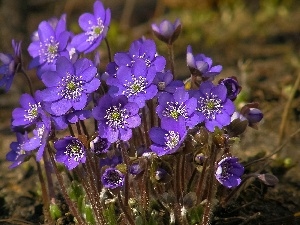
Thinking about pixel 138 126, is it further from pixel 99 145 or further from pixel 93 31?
pixel 93 31

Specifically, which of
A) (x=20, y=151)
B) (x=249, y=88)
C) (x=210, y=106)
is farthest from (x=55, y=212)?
(x=249, y=88)

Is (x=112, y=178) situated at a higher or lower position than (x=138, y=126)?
lower

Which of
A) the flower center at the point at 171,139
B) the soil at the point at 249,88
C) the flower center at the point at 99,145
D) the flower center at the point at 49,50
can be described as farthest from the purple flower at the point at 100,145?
the soil at the point at 249,88

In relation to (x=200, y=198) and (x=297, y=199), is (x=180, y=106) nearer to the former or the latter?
(x=200, y=198)

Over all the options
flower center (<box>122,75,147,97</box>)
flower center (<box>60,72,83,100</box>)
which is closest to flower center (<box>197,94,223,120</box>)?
flower center (<box>122,75,147,97</box>)

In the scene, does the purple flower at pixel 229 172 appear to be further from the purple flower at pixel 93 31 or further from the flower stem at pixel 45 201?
the flower stem at pixel 45 201

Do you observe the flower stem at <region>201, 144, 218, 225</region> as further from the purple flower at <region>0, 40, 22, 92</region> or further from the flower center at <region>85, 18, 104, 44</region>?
the purple flower at <region>0, 40, 22, 92</region>
